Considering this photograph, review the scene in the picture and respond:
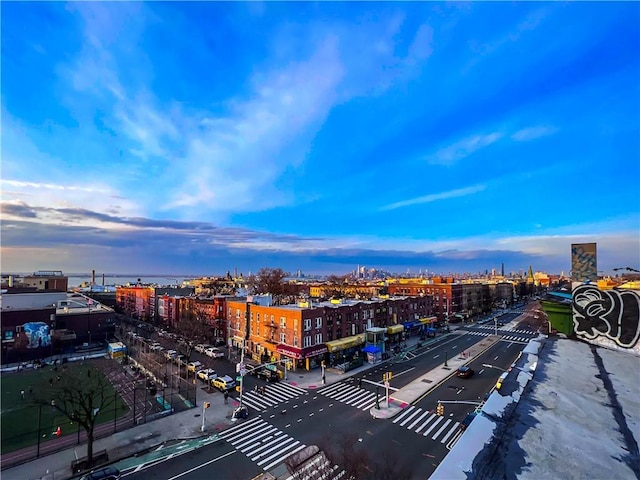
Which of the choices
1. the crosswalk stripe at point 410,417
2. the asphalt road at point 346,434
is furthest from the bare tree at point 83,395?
the crosswalk stripe at point 410,417

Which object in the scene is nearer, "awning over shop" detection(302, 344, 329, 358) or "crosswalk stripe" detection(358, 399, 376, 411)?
"crosswalk stripe" detection(358, 399, 376, 411)

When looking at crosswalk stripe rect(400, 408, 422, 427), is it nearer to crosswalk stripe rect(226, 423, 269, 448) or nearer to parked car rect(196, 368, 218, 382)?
crosswalk stripe rect(226, 423, 269, 448)

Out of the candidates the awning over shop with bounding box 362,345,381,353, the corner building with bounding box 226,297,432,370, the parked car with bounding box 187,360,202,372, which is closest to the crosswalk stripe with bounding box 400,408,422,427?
the awning over shop with bounding box 362,345,381,353

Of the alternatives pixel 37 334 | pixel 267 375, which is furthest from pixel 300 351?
pixel 37 334

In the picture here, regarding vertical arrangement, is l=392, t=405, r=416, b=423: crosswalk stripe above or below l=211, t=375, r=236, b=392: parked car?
above

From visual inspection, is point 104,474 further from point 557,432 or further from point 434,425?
point 557,432

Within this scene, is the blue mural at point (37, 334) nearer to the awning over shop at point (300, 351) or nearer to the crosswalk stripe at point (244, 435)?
the awning over shop at point (300, 351)
